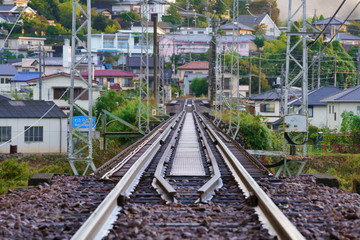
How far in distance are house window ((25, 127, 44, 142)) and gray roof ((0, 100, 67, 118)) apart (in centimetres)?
91

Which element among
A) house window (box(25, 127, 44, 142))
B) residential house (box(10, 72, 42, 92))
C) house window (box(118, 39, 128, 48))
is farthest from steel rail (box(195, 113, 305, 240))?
house window (box(118, 39, 128, 48))

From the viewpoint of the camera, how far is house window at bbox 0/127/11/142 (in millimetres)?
40319

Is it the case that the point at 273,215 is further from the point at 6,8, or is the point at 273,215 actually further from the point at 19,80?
the point at 6,8

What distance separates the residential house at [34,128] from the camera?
131ft

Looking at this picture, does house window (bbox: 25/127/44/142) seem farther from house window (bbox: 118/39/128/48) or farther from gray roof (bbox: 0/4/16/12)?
gray roof (bbox: 0/4/16/12)

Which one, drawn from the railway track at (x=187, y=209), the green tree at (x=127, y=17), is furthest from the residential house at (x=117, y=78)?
the railway track at (x=187, y=209)

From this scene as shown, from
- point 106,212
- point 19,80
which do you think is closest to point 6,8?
point 19,80

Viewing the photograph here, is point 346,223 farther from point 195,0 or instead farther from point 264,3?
point 195,0

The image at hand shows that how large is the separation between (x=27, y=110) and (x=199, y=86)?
56.6 m

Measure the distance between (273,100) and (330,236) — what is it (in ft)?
175

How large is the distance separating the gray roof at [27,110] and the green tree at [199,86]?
54.8m

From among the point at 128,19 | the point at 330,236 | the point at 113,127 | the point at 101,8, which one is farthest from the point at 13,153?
the point at 101,8

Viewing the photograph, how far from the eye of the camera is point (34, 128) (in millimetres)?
40594

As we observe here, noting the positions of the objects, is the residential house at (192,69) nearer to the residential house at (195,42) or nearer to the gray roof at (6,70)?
the residential house at (195,42)
